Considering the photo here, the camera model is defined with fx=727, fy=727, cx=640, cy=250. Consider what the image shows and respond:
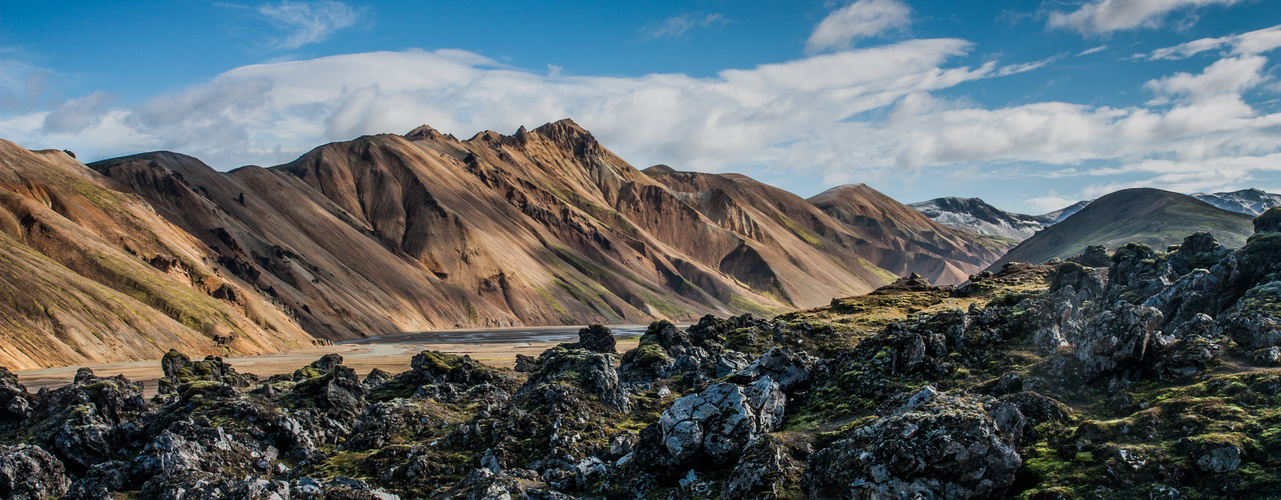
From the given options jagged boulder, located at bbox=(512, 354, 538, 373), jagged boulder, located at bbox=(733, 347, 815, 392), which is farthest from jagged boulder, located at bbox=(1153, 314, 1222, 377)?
jagged boulder, located at bbox=(512, 354, 538, 373)

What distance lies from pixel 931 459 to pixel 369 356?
13597cm

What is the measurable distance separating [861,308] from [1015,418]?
55.9 meters

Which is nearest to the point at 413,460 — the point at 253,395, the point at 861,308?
the point at 253,395

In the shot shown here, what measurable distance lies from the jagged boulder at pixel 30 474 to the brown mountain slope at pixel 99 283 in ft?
306

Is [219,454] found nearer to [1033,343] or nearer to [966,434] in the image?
[966,434]

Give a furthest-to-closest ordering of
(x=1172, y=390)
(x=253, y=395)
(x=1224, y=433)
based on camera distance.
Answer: (x=253, y=395), (x=1172, y=390), (x=1224, y=433)

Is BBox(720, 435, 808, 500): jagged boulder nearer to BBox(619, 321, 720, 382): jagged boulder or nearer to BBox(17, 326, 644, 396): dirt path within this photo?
BBox(619, 321, 720, 382): jagged boulder

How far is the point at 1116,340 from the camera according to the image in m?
26.9

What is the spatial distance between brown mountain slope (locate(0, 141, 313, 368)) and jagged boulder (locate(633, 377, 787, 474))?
116570 millimetres

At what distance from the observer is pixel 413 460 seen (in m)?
34.3

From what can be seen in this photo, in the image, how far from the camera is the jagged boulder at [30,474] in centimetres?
3116

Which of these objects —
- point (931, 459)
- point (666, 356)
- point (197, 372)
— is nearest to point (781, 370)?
point (931, 459)

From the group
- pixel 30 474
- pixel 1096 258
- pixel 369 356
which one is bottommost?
pixel 369 356

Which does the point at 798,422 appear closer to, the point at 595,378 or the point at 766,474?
the point at 766,474
